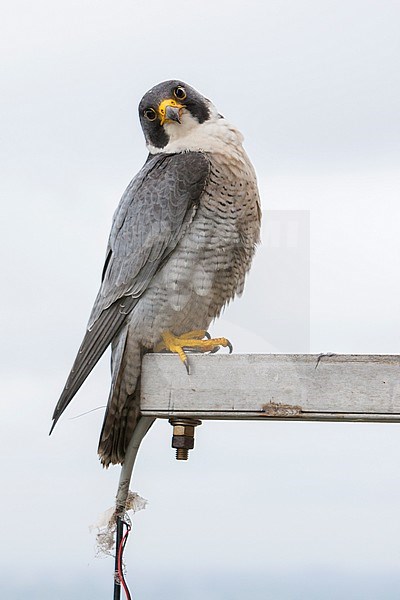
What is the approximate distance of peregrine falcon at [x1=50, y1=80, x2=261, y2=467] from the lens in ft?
7.77

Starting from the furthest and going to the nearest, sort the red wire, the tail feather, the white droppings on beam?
the tail feather → the red wire → the white droppings on beam

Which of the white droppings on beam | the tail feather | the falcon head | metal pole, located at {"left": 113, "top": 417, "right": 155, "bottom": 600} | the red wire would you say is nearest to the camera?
the white droppings on beam

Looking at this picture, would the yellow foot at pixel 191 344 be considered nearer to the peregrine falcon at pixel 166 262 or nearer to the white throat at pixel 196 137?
the peregrine falcon at pixel 166 262

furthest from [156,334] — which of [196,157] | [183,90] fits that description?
[183,90]

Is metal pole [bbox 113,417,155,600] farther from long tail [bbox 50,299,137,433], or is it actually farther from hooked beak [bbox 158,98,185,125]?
hooked beak [bbox 158,98,185,125]

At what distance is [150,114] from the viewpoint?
2.50 m

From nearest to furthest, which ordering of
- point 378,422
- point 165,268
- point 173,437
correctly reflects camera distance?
1. point 378,422
2. point 173,437
3. point 165,268

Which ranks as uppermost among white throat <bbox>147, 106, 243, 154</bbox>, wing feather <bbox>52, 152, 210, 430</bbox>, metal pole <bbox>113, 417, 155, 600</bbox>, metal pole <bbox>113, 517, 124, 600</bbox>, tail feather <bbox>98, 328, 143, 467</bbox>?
white throat <bbox>147, 106, 243, 154</bbox>

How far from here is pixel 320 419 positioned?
1.98m

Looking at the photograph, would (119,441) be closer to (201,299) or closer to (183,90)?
(201,299)

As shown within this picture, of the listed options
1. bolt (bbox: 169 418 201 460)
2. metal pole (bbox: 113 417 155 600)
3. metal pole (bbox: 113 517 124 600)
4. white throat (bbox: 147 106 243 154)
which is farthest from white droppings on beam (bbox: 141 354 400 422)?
white throat (bbox: 147 106 243 154)

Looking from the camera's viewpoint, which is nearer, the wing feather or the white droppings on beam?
the white droppings on beam

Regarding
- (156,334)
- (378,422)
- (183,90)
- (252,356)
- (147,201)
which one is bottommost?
(378,422)

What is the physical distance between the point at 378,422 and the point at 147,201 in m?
0.87
